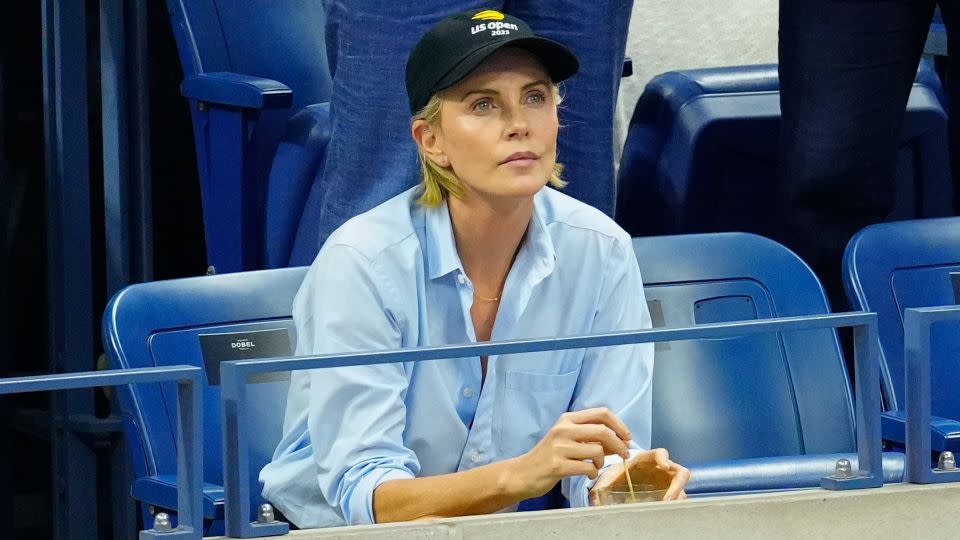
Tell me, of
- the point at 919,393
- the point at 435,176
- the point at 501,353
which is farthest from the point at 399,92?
the point at 919,393

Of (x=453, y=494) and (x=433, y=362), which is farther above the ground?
(x=433, y=362)

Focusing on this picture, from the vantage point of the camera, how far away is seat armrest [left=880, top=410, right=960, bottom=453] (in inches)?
73.5

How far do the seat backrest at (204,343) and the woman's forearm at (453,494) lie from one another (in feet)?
0.68

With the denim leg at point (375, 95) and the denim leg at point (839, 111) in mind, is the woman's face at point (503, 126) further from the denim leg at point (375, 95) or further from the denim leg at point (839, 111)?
the denim leg at point (839, 111)

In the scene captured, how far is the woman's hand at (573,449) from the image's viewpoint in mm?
1702

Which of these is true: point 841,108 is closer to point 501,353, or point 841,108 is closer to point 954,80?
point 954,80

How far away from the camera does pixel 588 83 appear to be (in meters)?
2.22

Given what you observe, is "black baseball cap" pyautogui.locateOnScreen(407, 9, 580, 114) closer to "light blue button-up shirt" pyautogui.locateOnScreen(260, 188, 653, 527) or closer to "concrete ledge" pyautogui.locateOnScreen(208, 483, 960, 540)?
"light blue button-up shirt" pyautogui.locateOnScreen(260, 188, 653, 527)


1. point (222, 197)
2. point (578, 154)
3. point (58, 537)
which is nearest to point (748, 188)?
point (578, 154)

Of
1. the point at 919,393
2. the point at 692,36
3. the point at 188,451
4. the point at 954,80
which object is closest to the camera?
the point at 188,451

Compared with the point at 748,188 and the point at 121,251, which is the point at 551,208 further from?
the point at 121,251

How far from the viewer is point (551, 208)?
204 cm

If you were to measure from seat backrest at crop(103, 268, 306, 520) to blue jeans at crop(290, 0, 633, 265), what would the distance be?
14cm

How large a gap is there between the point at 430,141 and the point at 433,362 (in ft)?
0.83
